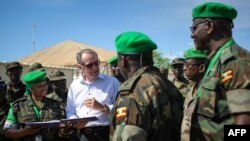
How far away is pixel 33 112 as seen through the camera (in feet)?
14.0

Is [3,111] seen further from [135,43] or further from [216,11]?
[216,11]

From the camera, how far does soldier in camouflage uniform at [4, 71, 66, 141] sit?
4141 mm

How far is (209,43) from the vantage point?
9.09 ft

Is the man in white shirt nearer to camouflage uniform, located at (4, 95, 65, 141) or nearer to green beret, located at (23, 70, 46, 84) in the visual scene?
camouflage uniform, located at (4, 95, 65, 141)

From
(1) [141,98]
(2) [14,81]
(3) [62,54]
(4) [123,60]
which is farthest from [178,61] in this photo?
(3) [62,54]

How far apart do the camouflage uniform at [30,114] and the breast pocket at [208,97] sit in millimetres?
2541

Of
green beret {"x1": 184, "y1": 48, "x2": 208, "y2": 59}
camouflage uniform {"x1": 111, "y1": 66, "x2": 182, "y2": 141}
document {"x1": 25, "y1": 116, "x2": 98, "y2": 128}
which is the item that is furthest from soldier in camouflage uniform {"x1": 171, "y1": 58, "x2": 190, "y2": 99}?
camouflage uniform {"x1": 111, "y1": 66, "x2": 182, "y2": 141}

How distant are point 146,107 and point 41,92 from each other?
249cm

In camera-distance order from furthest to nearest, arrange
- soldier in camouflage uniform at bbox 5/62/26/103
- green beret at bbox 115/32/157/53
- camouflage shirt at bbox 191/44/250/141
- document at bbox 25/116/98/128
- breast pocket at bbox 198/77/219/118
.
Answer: soldier in camouflage uniform at bbox 5/62/26/103
document at bbox 25/116/98/128
green beret at bbox 115/32/157/53
breast pocket at bbox 198/77/219/118
camouflage shirt at bbox 191/44/250/141

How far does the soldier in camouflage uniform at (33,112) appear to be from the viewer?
414 centimetres

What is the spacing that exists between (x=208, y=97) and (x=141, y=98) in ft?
2.01

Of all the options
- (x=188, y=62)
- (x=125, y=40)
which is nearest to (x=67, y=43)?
(x=188, y=62)

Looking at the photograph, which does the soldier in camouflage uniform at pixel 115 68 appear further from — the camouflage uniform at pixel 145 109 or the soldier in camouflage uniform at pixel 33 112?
the camouflage uniform at pixel 145 109

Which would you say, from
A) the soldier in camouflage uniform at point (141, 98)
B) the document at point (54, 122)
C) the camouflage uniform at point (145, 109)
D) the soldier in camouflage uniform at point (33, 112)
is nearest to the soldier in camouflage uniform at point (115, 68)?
the soldier in camouflage uniform at point (33, 112)
